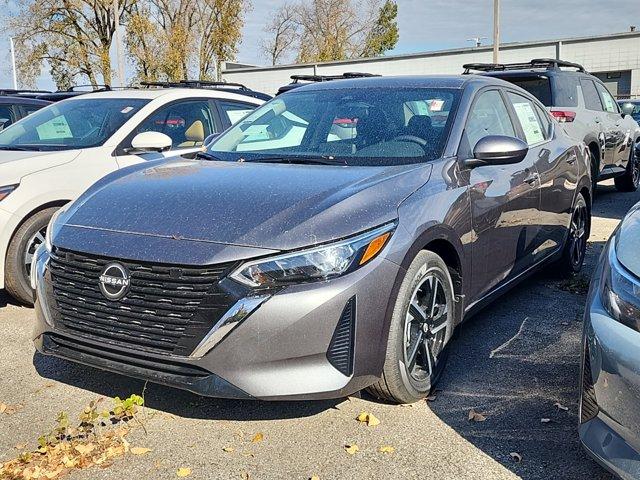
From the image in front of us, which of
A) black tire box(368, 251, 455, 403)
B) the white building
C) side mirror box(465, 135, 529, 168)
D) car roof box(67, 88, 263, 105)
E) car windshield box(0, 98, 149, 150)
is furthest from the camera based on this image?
the white building

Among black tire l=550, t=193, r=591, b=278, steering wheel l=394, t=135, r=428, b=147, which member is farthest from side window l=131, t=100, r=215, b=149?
black tire l=550, t=193, r=591, b=278

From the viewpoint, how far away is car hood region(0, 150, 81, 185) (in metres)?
4.84

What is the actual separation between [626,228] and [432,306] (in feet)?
3.46

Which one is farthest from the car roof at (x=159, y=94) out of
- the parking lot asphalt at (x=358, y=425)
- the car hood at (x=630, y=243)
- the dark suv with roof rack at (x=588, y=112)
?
the car hood at (x=630, y=243)

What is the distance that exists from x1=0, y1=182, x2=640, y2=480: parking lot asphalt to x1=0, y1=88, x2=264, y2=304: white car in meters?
1.02

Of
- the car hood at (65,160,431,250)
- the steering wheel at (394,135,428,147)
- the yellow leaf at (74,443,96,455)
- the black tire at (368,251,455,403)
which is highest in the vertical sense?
the steering wheel at (394,135,428,147)

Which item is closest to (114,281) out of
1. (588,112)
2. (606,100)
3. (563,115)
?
(563,115)

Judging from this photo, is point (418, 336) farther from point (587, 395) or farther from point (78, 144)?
→ point (78, 144)

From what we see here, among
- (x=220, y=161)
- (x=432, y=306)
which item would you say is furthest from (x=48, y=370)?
(x=432, y=306)

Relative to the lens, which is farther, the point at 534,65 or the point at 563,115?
the point at 534,65

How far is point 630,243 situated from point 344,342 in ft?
3.86

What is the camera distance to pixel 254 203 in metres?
3.08

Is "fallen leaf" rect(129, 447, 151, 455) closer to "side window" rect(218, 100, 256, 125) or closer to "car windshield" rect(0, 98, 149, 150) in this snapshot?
"car windshield" rect(0, 98, 149, 150)

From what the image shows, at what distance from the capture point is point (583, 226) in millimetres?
5852
